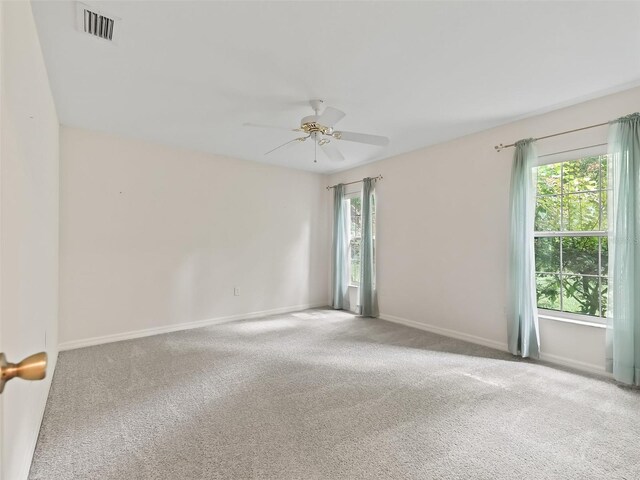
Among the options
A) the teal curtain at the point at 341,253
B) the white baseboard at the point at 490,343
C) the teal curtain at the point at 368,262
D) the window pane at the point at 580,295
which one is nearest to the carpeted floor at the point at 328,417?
the white baseboard at the point at 490,343

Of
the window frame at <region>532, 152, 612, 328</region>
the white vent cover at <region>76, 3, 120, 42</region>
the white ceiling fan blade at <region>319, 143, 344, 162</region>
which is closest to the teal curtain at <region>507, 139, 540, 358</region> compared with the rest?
Answer: the window frame at <region>532, 152, 612, 328</region>

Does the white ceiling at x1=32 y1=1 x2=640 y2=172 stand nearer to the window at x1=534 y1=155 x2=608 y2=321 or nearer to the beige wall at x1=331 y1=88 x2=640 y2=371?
the beige wall at x1=331 y1=88 x2=640 y2=371

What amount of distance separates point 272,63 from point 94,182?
109 inches

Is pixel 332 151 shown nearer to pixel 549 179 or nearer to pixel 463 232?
pixel 463 232

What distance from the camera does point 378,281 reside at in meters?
5.20

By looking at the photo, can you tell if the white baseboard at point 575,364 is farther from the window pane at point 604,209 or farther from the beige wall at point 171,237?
the beige wall at point 171,237

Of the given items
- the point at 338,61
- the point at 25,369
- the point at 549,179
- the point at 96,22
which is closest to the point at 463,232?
the point at 549,179

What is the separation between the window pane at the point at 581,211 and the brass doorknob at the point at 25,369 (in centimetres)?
→ 405

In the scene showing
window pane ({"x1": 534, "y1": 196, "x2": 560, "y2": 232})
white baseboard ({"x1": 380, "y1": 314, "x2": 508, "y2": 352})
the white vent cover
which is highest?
the white vent cover

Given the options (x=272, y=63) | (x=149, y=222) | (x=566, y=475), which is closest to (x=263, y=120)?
(x=272, y=63)

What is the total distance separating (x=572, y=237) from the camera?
3.27 m

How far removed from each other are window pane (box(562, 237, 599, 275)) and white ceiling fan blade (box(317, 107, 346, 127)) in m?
2.63

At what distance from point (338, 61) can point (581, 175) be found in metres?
2.69

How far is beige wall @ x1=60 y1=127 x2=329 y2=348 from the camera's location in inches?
146
